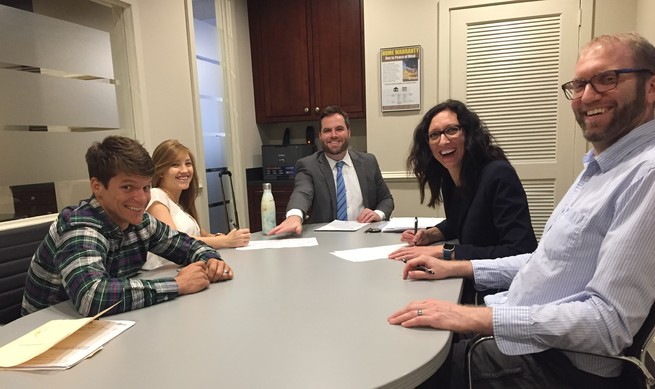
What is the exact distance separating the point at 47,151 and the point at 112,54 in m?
0.82

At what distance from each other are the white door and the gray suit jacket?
1.08 m

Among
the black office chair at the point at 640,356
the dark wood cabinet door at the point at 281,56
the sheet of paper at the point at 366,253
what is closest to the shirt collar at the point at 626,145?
the black office chair at the point at 640,356

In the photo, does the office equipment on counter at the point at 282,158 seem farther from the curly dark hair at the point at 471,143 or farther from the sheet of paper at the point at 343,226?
the curly dark hair at the point at 471,143

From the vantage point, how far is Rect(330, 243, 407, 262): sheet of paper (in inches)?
63.2

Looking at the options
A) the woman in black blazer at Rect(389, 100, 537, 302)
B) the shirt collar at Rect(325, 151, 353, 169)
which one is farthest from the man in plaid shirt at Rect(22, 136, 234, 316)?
the shirt collar at Rect(325, 151, 353, 169)

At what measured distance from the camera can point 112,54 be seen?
2.69 meters

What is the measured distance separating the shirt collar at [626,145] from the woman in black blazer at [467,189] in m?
0.44

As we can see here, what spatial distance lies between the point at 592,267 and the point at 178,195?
175 centimetres

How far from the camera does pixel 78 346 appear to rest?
0.95 meters

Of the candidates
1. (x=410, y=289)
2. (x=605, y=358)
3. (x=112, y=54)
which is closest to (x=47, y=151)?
(x=112, y=54)

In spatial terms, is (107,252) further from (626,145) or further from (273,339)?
(626,145)

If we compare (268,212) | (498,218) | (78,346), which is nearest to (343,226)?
(268,212)

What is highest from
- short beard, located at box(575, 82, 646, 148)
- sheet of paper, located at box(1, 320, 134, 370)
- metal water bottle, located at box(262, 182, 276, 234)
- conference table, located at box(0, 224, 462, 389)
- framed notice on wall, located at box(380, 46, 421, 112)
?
framed notice on wall, located at box(380, 46, 421, 112)

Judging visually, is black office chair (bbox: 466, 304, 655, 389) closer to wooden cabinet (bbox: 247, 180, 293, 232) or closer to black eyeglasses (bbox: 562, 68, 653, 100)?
black eyeglasses (bbox: 562, 68, 653, 100)
